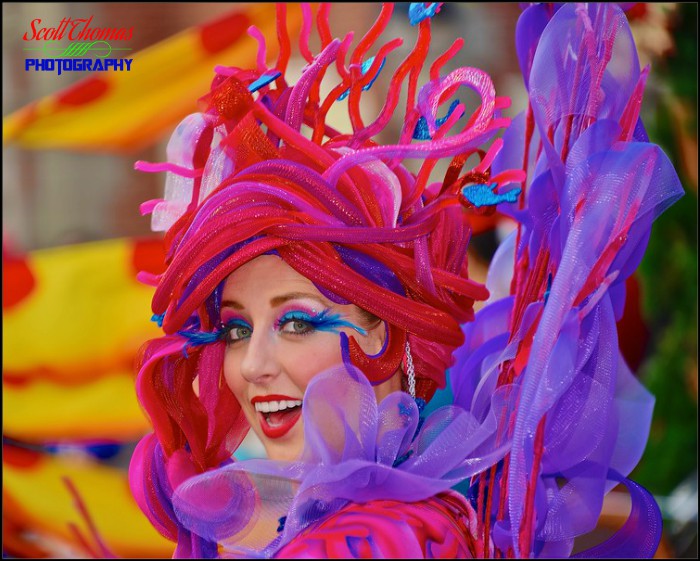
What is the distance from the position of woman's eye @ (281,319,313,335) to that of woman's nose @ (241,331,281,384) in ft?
0.08

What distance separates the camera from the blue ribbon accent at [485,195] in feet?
3.11

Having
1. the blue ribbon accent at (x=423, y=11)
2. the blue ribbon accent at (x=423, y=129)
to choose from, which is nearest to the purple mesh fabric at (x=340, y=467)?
the blue ribbon accent at (x=423, y=129)

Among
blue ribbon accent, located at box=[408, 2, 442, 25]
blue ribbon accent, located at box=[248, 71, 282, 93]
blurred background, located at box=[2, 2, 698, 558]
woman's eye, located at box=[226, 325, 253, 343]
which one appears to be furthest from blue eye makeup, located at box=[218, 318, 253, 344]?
blurred background, located at box=[2, 2, 698, 558]

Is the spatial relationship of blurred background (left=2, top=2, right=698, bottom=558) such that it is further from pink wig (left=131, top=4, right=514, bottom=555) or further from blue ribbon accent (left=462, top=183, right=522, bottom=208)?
blue ribbon accent (left=462, top=183, right=522, bottom=208)

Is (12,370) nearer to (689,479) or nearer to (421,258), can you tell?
(421,258)

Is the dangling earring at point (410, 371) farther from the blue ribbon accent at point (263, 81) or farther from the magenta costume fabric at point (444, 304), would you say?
the blue ribbon accent at point (263, 81)

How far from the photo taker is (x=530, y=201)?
3.18ft

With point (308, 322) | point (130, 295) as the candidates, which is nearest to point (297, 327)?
point (308, 322)

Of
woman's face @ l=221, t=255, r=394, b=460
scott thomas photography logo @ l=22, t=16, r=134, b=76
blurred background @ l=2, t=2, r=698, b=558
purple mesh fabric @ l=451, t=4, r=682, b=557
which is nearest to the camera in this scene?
purple mesh fabric @ l=451, t=4, r=682, b=557

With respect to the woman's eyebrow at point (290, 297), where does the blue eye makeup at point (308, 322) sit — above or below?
below

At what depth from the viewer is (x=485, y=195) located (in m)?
0.96

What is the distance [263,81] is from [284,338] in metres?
0.31

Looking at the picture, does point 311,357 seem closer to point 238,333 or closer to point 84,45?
point 238,333

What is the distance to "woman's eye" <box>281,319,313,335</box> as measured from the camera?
994mm
